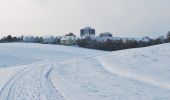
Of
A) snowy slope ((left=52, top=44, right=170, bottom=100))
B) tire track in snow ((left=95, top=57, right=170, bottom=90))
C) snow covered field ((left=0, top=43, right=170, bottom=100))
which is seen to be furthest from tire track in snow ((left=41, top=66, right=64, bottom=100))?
tire track in snow ((left=95, top=57, right=170, bottom=90))

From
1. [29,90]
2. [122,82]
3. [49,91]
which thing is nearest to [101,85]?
[122,82]

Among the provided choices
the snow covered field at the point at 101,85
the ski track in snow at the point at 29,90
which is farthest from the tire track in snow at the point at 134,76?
the ski track in snow at the point at 29,90

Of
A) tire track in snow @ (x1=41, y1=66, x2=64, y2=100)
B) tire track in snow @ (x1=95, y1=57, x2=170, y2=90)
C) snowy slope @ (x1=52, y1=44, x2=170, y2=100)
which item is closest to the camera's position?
tire track in snow @ (x1=41, y1=66, x2=64, y2=100)

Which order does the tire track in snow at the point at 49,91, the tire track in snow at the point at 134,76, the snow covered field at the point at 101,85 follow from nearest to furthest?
the tire track in snow at the point at 49,91 → the snow covered field at the point at 101,85 → the tire track in snow at the point at 134,76

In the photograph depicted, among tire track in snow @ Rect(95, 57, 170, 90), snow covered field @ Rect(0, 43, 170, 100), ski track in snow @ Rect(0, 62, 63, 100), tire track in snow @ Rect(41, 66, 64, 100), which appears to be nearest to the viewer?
tire track in snow @ Rect(41, 66, 64, 100)

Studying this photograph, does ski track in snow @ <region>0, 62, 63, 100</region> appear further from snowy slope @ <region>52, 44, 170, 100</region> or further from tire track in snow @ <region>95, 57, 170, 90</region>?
tire track in snow @ <region>95, 57, 170, 90</region>

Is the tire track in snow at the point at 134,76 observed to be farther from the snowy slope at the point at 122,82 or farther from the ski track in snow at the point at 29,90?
the ski track in snow at the point at 29,90

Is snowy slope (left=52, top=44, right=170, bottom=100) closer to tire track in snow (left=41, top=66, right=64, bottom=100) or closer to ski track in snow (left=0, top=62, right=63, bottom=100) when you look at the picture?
tire track in snow (left=41, top=66, right=64, bottom=100)

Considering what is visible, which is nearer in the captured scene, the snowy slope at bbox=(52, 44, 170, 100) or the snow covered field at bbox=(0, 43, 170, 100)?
the snow covered field at bbox=(0, 43, 170, 100)

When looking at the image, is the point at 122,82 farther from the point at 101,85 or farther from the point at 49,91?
the point at 49,91

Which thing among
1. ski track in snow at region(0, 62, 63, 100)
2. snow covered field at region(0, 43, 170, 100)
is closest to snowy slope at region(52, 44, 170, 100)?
snow covered field at region(0, 43, 170, 100)

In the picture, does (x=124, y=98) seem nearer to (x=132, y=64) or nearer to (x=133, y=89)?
(x=133, y=89)

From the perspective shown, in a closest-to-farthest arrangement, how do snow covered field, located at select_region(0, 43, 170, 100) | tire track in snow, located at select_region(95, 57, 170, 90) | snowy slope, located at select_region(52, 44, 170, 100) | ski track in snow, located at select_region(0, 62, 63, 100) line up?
1. ski track in snow, located at select_region(0, 62, 63, 100)
2. snow covered field, located at select_region(0, 43, 170, 100)
3. snowy slope, located at select_region(52, 44, 170, 100)
4. tire track in snow, located at select_region(95, 57, 170, 90)

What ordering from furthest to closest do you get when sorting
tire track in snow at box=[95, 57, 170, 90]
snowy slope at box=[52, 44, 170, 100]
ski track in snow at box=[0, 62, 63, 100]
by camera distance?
tire track in snow at box=[95, 57, 170, 90] < snowy slope at box=[52, 44, 170, 100] < ski track in snow at box=[0, 62, 63, 100]
